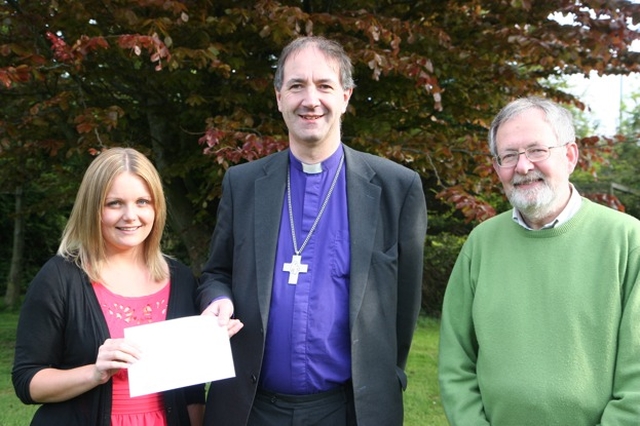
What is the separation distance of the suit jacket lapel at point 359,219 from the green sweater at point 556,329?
1.61ft

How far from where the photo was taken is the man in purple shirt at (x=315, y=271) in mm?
3041

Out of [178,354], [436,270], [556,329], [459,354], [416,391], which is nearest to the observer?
[556,329]

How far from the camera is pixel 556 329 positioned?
264 cm

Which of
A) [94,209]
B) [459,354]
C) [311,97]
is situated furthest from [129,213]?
[459,354]

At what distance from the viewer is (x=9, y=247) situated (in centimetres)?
1791

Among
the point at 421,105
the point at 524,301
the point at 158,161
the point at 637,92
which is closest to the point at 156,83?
the point at 158,161

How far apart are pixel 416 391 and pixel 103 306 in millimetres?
5136

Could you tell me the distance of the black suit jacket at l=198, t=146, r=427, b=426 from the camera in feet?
10.1

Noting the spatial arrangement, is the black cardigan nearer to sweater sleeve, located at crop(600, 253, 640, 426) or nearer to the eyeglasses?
the eyeglasses

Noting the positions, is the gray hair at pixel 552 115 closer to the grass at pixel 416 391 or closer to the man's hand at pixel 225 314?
the man's hand at pixel 225 314

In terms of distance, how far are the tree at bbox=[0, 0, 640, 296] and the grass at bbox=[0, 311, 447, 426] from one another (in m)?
2.25

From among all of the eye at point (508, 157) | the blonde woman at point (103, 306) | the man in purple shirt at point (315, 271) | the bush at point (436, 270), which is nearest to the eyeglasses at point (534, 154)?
the eye at point (508, 157)

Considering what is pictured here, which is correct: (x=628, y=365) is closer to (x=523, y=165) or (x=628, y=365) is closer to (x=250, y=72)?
(x=523, y=165)

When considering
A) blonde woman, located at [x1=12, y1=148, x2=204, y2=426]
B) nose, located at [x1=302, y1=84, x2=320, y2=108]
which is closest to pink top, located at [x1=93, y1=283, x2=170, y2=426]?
blonde woman, located at [x1=12, y1=148, x2=204, y2=426]
